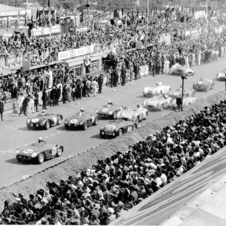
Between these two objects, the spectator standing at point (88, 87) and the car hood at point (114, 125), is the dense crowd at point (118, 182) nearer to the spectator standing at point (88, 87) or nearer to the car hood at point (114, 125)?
the car hood at point (114, 125)

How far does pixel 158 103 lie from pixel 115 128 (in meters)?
7.74

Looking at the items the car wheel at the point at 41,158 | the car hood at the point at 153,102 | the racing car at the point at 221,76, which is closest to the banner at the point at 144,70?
the racing car at the point at 221,76

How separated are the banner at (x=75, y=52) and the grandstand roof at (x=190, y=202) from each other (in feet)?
71.6

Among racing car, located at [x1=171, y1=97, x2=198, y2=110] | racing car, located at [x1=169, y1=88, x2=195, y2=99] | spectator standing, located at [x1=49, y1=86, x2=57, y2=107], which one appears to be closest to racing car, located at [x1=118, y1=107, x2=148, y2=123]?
racing car, located at [x1=171, y1=97, x2=198, y2=110]

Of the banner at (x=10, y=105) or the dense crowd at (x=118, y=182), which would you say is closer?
the dense crowd at (x=118, y=182)

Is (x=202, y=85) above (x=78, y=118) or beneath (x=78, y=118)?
beneath

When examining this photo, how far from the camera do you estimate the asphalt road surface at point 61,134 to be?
78.1 ft

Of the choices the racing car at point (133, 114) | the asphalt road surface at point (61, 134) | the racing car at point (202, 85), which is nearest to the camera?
the asphalt road surface at point (61, 134)

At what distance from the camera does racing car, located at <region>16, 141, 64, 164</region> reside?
24.1m

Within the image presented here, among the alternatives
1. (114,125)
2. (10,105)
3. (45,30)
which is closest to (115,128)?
(114,125)

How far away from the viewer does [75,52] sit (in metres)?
43.0

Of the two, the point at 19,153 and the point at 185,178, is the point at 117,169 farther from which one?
the point at 19,153

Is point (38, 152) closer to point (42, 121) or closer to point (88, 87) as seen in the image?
point (42, 121)

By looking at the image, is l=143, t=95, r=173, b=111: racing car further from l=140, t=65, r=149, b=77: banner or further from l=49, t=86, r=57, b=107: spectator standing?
l=140, t=65, r=149, b=77: banner
